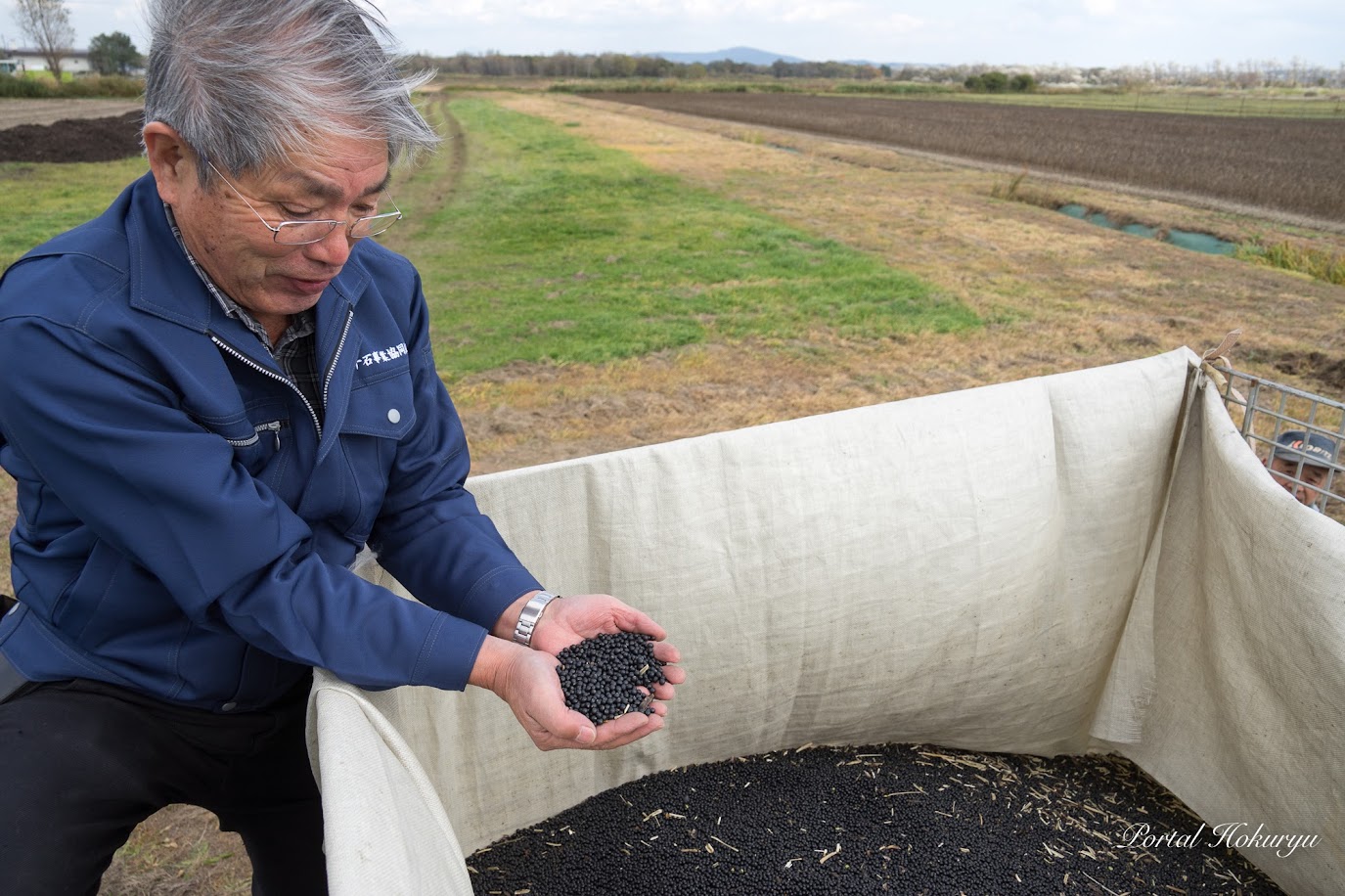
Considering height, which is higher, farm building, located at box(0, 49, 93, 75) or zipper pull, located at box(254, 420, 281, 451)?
farm building, located at box(0, 49, 93, 75)

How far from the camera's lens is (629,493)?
215 cm

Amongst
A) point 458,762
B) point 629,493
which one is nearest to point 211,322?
point 629,493

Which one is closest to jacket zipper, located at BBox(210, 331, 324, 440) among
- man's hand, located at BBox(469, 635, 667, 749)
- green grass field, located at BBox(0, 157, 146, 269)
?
man's hand, located at BBox(469, 635, 667, 749)

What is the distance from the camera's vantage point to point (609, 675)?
1.58 m

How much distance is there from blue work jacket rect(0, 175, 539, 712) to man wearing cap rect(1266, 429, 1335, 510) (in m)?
1.82

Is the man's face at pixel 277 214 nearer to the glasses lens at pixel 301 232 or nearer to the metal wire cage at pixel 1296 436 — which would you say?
the glasses lens at pixel 301 232

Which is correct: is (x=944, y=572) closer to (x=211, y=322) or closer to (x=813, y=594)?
(x=813, y=594)

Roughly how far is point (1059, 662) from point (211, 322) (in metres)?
2.32

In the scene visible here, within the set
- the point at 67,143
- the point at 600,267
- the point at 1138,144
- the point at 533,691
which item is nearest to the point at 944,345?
the point at 600,267

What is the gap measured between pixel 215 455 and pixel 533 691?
549 millimetres

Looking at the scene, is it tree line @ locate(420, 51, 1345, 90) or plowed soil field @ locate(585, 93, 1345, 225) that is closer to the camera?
plowed soil field @ locate(585, 93, 1345, 225)

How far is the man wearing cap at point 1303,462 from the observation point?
2.13 meters

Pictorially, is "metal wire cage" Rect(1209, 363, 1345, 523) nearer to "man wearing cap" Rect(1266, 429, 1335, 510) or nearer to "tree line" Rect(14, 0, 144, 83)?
"man wearing cap" Rect(1266, 429, 1335, 510)

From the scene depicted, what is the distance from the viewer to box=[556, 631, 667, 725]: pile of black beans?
5.03 ft
